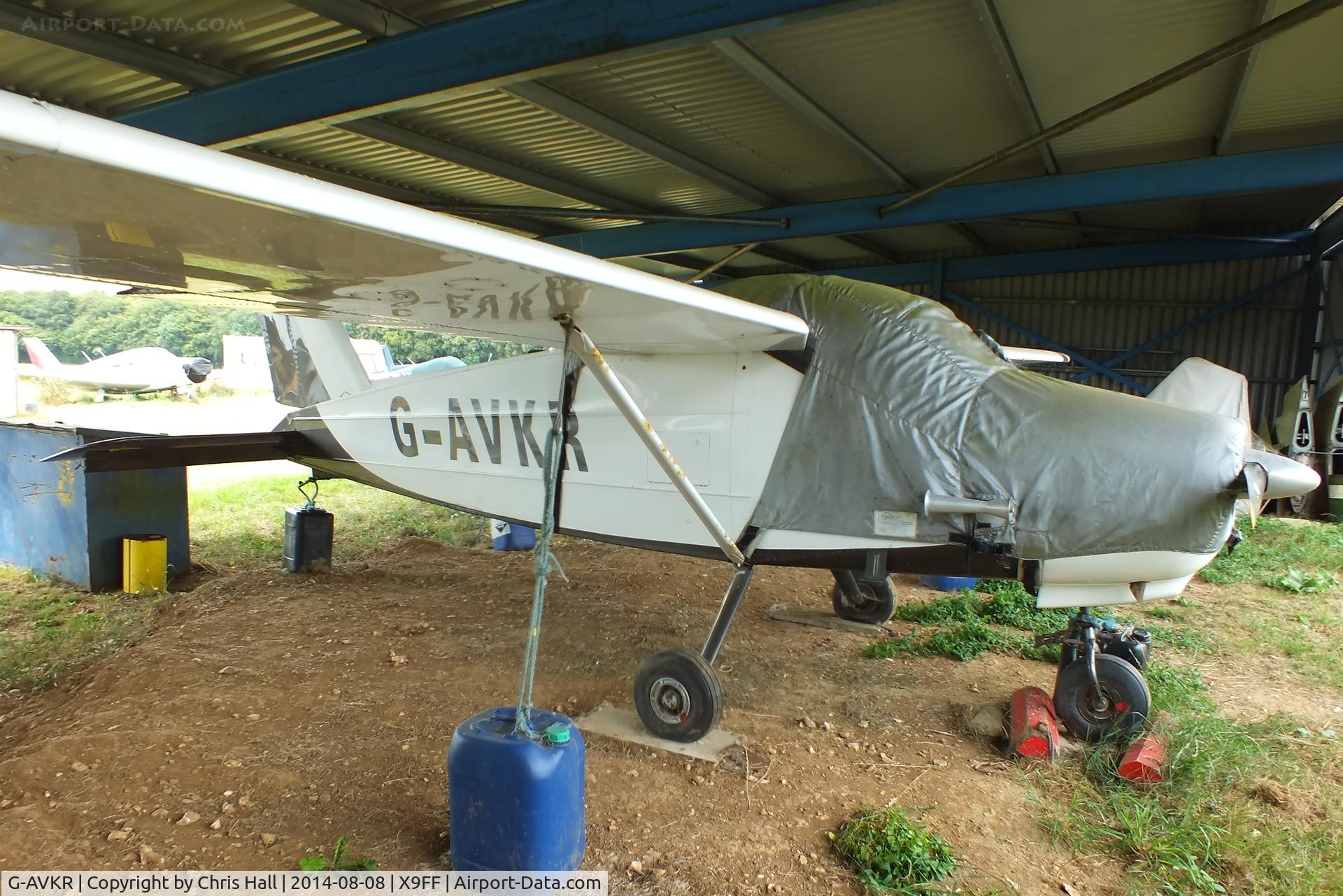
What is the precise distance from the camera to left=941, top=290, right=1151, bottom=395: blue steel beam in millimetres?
13633

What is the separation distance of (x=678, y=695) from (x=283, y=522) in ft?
22.5

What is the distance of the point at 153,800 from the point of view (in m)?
3.19

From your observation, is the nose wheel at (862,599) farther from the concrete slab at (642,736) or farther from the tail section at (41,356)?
the tail section at (41,356)

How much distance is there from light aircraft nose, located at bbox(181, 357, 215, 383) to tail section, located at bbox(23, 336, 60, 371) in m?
4.25

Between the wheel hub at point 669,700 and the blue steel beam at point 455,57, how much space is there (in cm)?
323

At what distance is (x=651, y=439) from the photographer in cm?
341

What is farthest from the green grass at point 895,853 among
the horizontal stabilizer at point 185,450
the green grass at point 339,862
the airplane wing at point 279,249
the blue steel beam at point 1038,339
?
the blue steel beam at point 1038,339

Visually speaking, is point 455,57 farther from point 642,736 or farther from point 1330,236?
point 1330,236

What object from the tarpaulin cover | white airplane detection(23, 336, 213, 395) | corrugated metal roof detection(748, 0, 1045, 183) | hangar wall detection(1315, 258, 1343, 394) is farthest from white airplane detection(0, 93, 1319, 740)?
white airplane detection(23, 336, 213, 395)

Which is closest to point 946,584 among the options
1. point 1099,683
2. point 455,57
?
point 1099,683

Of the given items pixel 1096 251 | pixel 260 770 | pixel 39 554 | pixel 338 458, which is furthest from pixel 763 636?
pixel 1096 251

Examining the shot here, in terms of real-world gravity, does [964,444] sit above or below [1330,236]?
below

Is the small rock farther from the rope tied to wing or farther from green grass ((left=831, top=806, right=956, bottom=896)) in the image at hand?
the rope tied to wing

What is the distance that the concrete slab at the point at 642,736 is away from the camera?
12.6ft
